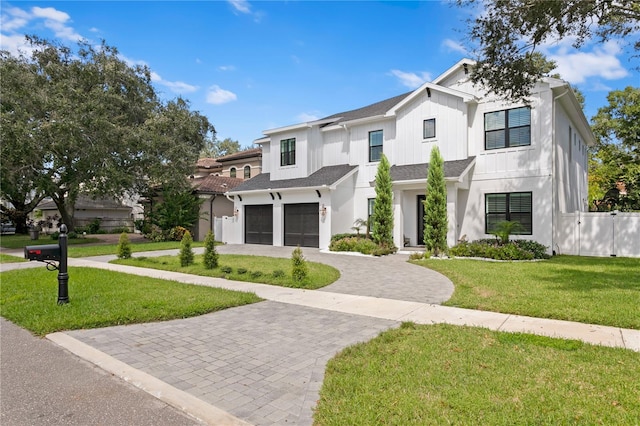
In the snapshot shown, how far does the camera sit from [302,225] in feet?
66.9

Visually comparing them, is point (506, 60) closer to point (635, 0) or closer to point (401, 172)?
point (635, 0)

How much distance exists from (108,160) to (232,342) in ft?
64.1

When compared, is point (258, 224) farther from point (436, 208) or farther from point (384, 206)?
point (436, 208)

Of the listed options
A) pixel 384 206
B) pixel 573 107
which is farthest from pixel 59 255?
pixel 573 107

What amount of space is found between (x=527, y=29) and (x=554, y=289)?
22.3 feet

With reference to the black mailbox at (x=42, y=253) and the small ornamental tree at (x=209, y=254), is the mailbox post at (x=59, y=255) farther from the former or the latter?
the small ornamental tree at (x=209, y=254)

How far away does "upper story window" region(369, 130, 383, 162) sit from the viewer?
19500 millimetres

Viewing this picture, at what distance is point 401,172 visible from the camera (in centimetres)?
1780

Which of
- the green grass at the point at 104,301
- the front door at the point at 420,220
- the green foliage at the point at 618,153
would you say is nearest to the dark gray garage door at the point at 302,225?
the front door at the point at 420,220

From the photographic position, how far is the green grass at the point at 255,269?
9.99 m

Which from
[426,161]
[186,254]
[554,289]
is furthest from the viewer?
[426,161]

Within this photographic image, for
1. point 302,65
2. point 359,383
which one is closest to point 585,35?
point 302,65

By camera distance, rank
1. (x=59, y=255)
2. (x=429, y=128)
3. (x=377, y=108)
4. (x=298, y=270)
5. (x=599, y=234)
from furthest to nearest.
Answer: (x=377, y=108) → (x=429, y=128) → (x=599, y=234) → (x=298, y=270) → (x=59, y=255)

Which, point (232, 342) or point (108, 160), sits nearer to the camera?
point (232, 342)
